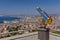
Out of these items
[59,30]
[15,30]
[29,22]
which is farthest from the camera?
[29,22]

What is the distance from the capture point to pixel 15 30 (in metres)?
5.40

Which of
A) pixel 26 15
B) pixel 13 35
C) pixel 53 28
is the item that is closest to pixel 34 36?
pixel 13 35

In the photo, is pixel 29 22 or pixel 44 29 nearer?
pixel 44 29

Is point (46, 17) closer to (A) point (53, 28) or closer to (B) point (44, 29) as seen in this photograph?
(B) point (44, 29)

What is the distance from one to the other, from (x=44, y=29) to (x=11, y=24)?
2.40 m

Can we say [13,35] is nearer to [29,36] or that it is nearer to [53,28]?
[29,36]

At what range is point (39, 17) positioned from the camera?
3.36 meters

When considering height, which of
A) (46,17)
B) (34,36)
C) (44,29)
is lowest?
(34,36)

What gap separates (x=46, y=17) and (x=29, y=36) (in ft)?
6.52

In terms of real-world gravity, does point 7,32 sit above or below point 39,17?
below

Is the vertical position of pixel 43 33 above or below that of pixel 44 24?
below

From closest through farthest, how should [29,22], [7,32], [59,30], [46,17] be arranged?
1. [46,17]
2. [7,32]
3. [59,30]
4. [29,22]

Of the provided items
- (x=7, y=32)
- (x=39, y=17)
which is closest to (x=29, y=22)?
(x=7, y=32)

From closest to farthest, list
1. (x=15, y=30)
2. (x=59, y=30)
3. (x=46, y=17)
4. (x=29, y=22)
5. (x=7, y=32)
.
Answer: (x=46, y=17)
(x=7, y=32)
(x=15, y=30)
(x=59, y=30)
(x=29, y=22)
